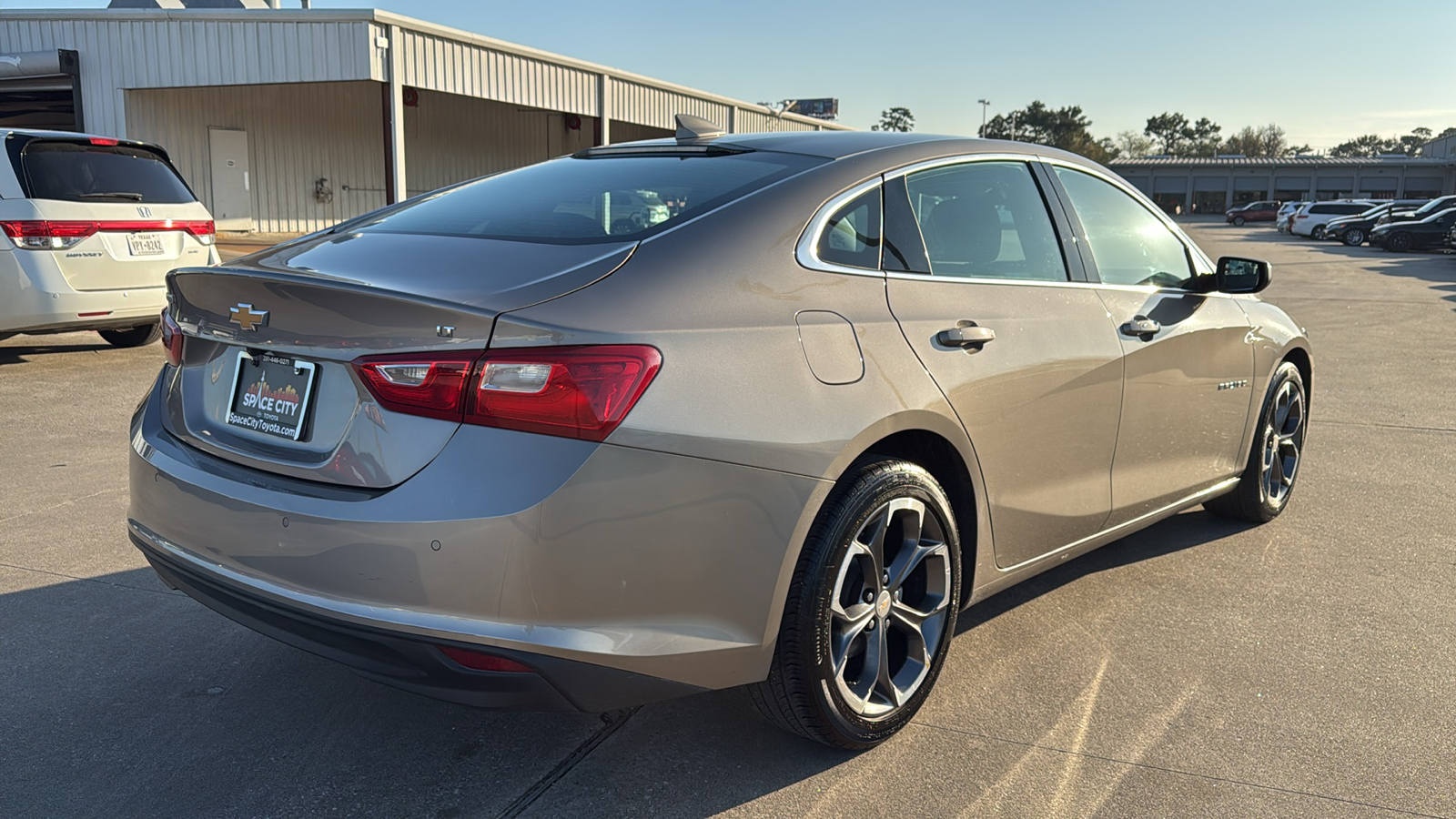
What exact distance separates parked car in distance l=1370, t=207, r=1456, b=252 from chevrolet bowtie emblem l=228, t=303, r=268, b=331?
37.2 metres

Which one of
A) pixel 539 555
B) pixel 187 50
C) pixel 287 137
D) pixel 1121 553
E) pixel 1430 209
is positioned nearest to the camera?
pixel 539 555

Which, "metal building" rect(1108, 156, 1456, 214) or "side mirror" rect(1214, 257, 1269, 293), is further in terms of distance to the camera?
"metal building" rect(1108, 156, 1456, 214)

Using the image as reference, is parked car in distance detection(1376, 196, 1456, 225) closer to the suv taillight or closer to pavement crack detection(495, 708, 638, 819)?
pavement crack detection(495, 708, 638, 819)

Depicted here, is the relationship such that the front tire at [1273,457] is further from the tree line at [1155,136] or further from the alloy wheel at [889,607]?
the tree line at [1155,136]

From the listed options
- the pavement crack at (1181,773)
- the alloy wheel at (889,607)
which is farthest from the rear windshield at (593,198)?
the pavement crack at (1181,773)

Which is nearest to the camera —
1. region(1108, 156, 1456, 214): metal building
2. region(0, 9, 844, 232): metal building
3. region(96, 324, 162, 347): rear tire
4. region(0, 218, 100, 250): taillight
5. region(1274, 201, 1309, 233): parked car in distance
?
region(0, 218, 100, 250): taillight

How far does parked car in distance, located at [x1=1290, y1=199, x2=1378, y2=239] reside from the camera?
4509cm

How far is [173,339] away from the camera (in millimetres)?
2840

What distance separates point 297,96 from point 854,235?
2437cm

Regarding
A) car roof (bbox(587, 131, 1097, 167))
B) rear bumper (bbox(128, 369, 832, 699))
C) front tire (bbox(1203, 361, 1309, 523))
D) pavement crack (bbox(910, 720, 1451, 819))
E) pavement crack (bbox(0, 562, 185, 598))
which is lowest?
pavement crack (bbox(0, 562, 185, 598))

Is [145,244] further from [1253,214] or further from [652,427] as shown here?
[1253,214]

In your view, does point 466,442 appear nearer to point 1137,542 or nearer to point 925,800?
point 925,800

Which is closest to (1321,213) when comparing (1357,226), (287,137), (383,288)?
(1357,226)

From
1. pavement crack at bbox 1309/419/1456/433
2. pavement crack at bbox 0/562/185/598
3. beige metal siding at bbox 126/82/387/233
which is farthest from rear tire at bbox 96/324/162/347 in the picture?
beige metal siding at bbox 126/82/387/233
